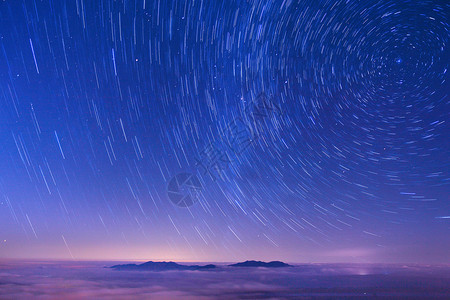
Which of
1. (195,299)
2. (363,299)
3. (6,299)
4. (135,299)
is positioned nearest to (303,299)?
(363,299)

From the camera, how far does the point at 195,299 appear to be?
56125 millimetres

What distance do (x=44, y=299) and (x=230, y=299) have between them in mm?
35094

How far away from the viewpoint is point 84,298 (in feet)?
174

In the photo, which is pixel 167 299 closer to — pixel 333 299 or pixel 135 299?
pixel 135 299

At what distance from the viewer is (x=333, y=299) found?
2149 inches

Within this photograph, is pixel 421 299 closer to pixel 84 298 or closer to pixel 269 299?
pixel 269 299

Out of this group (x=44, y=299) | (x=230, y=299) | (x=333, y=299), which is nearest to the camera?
(x=44, y=299)

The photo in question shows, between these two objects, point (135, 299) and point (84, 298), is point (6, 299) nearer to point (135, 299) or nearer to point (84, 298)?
point (84, 298)

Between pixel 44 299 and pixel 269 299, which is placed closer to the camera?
pixel 44 299

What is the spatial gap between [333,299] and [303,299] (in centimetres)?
565

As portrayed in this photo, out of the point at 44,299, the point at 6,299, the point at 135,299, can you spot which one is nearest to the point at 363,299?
the point at 135,299

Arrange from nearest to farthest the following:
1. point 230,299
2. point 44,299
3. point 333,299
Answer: point 44,299 → point 333,299 → point 230,299

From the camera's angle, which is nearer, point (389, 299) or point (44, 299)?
point (44, 299)

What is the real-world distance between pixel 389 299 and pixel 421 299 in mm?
6386
